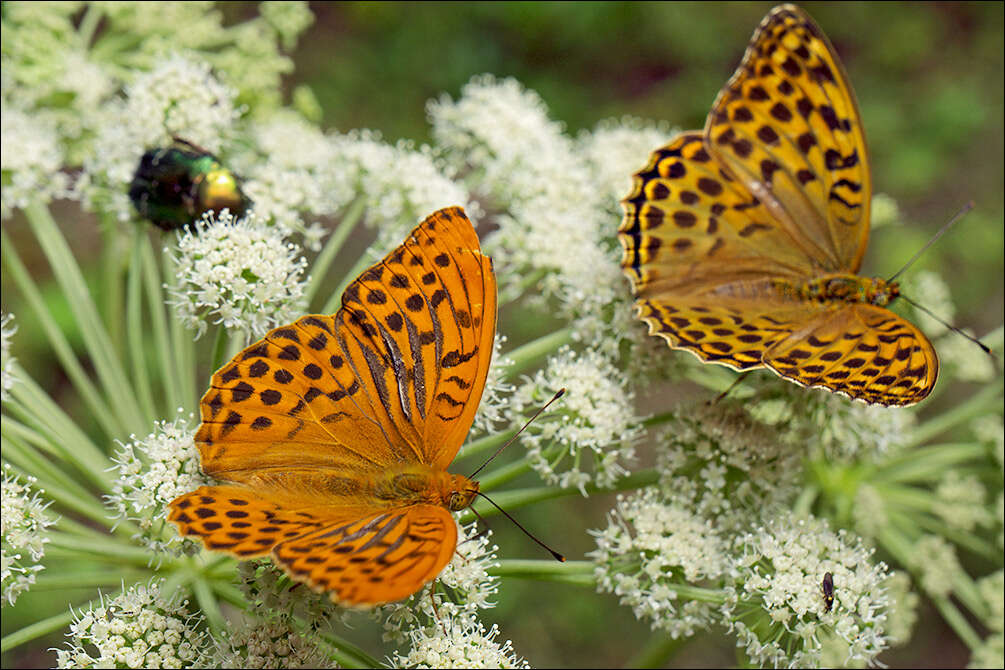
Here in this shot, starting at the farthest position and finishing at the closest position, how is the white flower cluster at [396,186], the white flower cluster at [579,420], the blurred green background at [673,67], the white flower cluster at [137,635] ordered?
the blurred green background at [673,67], the white flower cluster at [396,186], the white flower cluster at [579,420], the white flower cluster at [137,635]

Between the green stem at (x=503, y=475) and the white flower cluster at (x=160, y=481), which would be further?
the green stem at (x=503, y=475)

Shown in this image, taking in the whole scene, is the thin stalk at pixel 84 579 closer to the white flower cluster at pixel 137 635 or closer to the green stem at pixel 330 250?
the white flower cluster at pixel 137 635

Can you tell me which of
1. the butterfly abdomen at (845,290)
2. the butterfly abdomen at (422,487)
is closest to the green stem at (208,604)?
the butterfly abdomen at (422,487)

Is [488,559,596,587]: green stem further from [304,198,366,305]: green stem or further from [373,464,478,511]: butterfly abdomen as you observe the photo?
[304,198,366,305]: green stem

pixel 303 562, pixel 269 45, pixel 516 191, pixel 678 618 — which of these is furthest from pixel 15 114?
pixel 678 618

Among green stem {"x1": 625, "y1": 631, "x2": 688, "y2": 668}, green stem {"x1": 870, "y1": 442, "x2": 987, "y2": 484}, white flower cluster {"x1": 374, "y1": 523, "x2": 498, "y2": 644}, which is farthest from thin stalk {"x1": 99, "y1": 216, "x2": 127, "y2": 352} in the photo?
green stem {"x1": 870, "y1": 442, "x2": 987, "y2": 484}

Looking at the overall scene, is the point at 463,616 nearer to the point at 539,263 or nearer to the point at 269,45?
the point at 539,263

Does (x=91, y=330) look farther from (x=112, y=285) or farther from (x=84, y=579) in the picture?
(x=84, y=579)
